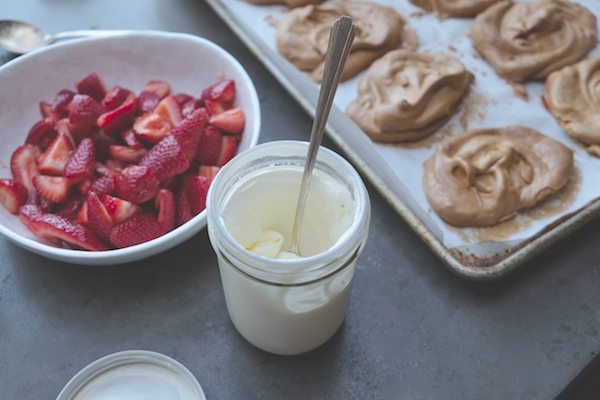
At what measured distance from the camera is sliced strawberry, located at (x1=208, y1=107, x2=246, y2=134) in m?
1.09

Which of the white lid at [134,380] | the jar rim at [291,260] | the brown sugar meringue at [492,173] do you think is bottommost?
the brown sugar meringue at [492,173]

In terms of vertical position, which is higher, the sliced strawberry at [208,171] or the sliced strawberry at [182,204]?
the sliced strawberry at [208,171]

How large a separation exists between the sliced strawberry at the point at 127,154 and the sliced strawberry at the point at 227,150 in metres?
0.13

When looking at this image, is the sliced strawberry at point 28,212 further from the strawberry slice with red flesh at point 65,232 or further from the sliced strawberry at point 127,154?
the sliced strawberry at point 127,154

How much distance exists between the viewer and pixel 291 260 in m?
0.68

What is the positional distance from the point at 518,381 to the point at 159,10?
122cm

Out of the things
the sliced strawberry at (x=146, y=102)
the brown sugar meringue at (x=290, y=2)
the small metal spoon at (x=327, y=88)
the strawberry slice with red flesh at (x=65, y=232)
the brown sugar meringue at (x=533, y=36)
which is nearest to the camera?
the small metal spoon at (x=327, y=88)

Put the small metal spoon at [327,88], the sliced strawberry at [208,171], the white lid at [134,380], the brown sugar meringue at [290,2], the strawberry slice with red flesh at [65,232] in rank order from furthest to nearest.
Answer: the brown sugar meringue at [290,2], the sliced strawberry at [208,171], the strawberry slice with red flesh at [65,232], the white lid at [134,380], the small metal spoon at [327,88]

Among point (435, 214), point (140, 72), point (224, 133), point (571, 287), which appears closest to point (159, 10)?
point (140, 72)

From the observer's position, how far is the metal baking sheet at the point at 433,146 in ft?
3.22

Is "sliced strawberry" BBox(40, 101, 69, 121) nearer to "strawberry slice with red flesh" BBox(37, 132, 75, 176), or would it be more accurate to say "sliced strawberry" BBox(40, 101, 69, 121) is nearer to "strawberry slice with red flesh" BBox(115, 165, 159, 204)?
"strawberry slice with red flesh" BBox(37, 132, 75, 176)

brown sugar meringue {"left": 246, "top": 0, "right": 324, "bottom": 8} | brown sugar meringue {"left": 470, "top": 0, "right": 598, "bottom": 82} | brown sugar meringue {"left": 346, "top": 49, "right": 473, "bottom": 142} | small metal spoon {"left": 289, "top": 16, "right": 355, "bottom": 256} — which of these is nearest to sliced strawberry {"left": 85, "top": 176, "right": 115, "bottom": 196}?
small metal spoon {"left": 289, "top": 16, "right": 355, "bottom": 256}

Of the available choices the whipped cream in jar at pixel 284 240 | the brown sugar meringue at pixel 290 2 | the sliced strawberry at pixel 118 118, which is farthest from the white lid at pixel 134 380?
the brown sugar meringue at pixel 290 2

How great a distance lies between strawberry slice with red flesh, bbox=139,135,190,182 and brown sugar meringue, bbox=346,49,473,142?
0.38m
